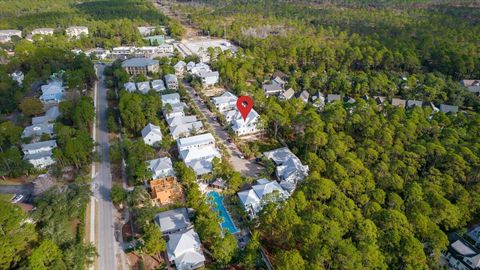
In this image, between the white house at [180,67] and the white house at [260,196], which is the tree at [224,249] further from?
the white house at [180,67]

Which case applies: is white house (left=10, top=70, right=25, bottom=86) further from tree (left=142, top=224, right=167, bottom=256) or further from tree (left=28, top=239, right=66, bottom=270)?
tree (left=142, top=224, right=167, bottom=256)

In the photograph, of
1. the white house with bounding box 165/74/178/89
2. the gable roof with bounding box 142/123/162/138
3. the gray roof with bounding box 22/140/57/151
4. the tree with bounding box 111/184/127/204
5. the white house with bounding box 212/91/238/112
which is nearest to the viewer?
the tree with bounding box 111/184/127/204

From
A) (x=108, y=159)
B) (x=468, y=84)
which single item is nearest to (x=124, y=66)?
(x=108, y=159)

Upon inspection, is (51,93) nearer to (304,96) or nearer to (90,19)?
(304,96)

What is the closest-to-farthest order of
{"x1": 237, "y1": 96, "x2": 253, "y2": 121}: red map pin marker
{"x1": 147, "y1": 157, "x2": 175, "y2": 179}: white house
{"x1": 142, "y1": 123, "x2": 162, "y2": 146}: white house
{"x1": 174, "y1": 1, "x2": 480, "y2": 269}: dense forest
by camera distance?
{"x1": 174, "y1": 1, "x2": 480, "y2": 269}: dense forest
{"x1": 147, "y1": 157, "x2": 175, "y2": 179}: white house
{"x1": 142, "y1": 123, "x2": 162, "y2": 146}: white house
{"x1": 237, "y1": 96, "x2": 253, "y2": 121}: red map pin marker

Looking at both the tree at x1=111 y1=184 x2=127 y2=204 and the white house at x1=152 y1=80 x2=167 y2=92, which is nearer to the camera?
the tree at x1=111 y1=184 x2=127 y2=204

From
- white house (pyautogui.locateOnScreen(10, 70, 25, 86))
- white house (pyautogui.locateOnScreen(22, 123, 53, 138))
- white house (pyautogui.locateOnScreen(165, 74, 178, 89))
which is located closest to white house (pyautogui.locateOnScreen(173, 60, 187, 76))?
white house (pyautogui.locateOnScreen(165, 74, 178, 89))
